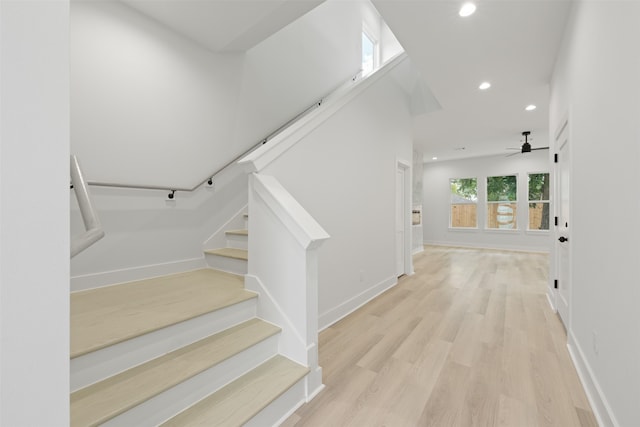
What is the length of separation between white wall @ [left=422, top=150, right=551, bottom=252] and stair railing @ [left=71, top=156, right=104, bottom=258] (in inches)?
351

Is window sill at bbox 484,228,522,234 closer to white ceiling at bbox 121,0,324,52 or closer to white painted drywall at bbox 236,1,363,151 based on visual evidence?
white painted drywall at bbox 236,1,363,151

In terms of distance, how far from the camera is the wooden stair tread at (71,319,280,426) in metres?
1.12

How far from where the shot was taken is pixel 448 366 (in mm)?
2035

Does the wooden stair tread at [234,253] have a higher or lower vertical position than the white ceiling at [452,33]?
lower

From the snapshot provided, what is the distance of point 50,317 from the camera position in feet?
2.27

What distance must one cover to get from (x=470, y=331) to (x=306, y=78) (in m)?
3.90

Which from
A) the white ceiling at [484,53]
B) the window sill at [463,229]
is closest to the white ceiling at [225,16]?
the white ceiling at [484,53]

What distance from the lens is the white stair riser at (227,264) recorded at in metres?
2.47

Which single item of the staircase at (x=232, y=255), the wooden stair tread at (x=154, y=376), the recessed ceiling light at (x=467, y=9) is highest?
the recessed ceiling light at (x=467, y=9)

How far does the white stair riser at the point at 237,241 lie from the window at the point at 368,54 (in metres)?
4.76

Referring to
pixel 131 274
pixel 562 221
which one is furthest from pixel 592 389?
pixel 131 274

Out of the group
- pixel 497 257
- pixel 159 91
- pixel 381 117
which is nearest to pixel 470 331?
pixel 381 117

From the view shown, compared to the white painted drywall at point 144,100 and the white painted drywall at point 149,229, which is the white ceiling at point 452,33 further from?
the white painted drywall at point 149,229

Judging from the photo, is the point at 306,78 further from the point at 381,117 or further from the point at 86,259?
the point at 86,259
